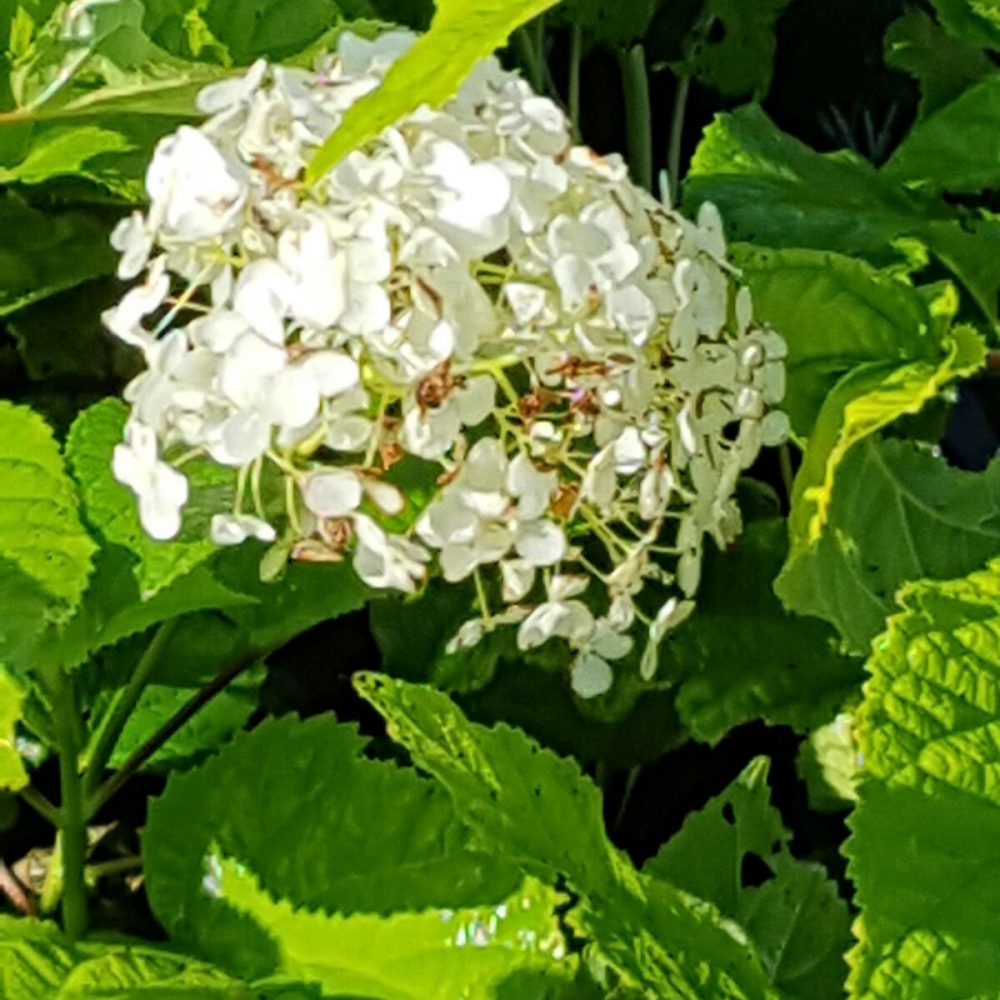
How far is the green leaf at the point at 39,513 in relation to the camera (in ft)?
1.57

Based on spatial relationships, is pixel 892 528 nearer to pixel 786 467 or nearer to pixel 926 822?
pixel 786 467

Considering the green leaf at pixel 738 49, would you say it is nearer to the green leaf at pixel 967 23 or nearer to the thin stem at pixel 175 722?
the green leaf at pixel 967 23

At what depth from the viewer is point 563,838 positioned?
47cm

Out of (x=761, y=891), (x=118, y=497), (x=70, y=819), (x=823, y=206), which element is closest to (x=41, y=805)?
(x=70, y=819)

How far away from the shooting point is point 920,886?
0.41 m

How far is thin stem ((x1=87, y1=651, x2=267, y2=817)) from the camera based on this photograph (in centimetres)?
60

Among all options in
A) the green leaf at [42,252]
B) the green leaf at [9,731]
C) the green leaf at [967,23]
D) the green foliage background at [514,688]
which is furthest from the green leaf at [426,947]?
the green leaf at [967,23]

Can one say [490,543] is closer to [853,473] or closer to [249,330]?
[249,330]

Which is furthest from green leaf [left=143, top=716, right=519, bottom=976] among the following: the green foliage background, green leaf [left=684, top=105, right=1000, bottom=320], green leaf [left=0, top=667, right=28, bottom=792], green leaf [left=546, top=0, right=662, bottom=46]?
green leaf [left=546, top=0, right=662, bottom=46]

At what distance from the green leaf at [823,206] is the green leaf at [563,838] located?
9.0 inches

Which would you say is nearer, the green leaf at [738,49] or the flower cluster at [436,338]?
the flower cluster at [436,338]

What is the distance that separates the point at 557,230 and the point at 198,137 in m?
0.09

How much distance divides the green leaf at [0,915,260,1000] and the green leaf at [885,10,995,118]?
0.45 meters

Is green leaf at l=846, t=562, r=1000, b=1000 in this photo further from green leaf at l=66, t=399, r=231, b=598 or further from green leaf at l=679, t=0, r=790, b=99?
green leaf at l=679, t=0, r=790, b=99
